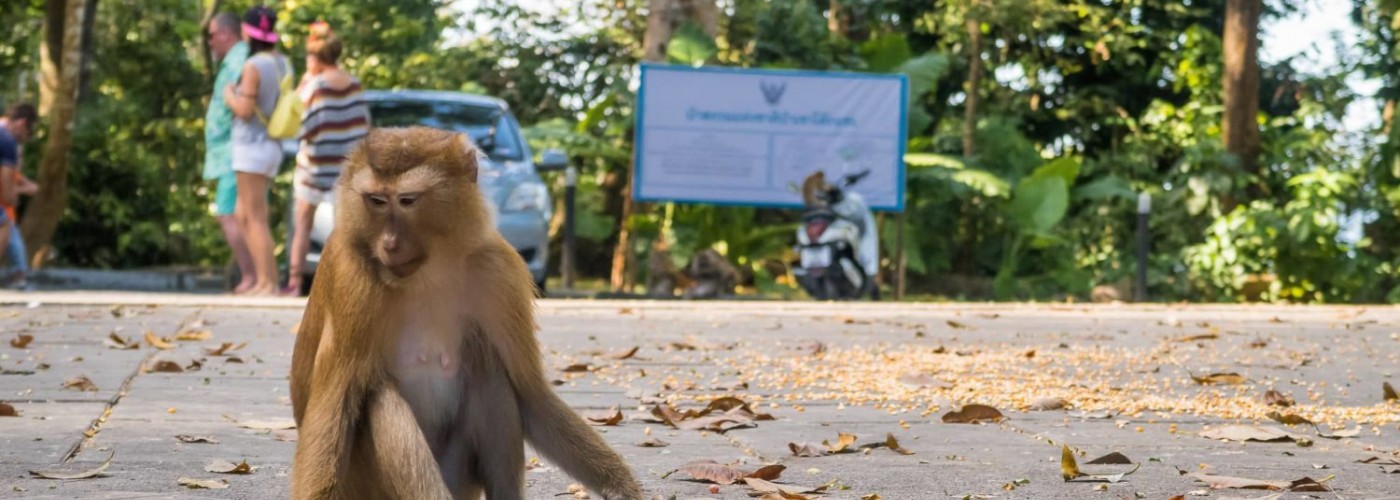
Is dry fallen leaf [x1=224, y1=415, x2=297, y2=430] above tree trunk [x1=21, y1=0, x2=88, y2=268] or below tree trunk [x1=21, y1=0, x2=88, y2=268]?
below

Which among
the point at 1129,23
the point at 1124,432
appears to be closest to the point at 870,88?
the point at 1129,23

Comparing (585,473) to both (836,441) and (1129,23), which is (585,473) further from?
(1129,23)

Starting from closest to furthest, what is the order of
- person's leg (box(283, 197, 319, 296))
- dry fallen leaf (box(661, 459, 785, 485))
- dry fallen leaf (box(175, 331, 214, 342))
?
dry fallen leaf (box(661, 459, 785, 485)) < dry fallen leaf (box(175, 331, 214, 342)) < person's leg (box(283, 197, 319, 296))

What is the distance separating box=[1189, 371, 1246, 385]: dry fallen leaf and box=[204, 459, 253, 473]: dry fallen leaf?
13.5ft

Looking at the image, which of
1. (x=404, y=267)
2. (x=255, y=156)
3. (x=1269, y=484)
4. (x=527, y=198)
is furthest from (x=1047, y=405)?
(x=527, y=198)

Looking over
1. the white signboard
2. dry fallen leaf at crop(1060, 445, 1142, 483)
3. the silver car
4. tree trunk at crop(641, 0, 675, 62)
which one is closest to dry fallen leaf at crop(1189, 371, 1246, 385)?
dry fallen leaf at crop(1060, 445, 1142, 483)

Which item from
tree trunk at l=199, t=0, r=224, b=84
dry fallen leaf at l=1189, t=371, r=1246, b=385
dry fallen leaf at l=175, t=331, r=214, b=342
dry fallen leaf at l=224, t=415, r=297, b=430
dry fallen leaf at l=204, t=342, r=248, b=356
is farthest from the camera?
tree trunk at l=199, t=0, r=224, b=84

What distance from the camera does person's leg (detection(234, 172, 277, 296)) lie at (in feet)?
37.0

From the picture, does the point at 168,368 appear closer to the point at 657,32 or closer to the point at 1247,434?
the point at 1247,434

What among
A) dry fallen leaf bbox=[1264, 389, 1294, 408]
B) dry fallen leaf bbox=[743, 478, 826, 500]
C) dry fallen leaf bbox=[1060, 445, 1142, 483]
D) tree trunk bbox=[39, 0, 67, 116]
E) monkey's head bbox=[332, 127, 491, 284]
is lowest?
dry fallen leaf bbox=[743, 478, 826, 500]

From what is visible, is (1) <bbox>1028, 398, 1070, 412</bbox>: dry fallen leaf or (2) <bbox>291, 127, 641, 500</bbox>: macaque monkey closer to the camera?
(2) <bbox>291, 127, 641, 500</bbox>: macaque monkey

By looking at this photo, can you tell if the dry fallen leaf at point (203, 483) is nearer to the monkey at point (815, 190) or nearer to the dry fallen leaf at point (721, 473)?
the dry fallen leaf at point (721, 473)

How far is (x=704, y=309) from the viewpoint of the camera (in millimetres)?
11625

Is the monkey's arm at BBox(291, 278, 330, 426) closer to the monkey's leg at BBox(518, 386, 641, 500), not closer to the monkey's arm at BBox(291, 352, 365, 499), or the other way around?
the monkey's arm at BBox(291, 352, 365, 499)
